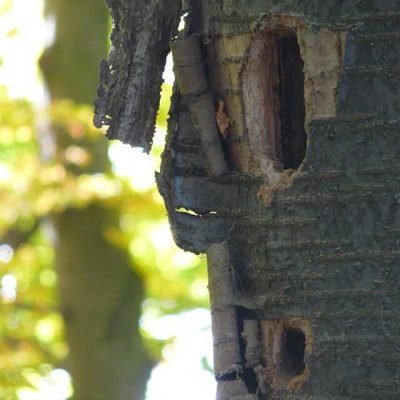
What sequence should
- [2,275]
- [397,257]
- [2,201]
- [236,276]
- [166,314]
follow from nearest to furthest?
[397,257]
[236,276]
[2,201]
[2,275]
[166,314]

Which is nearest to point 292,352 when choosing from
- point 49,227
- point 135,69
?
point 135,69

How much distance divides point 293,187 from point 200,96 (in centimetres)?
20

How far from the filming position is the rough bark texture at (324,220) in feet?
3.96

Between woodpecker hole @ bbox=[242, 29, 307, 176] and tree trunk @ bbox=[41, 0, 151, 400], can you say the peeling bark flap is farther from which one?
tree trunk @ bbox=[41, 0, 151, 400]

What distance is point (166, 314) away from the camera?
6539 mm

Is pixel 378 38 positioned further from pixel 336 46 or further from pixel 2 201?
pixel 2 201

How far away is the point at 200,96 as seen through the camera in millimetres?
1356

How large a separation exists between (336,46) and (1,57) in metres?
3.97

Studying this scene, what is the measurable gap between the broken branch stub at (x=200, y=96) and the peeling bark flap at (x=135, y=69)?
0.07 meters

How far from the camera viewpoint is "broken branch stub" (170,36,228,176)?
4.42 ft

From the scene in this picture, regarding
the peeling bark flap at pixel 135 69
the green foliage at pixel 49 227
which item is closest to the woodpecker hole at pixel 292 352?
the peeling bark flap at pixel 135 69

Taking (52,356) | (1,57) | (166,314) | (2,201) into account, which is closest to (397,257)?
(2,201)

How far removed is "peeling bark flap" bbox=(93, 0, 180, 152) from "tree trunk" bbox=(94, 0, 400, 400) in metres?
0.05

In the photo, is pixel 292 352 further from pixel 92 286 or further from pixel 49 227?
pixel 49 227
